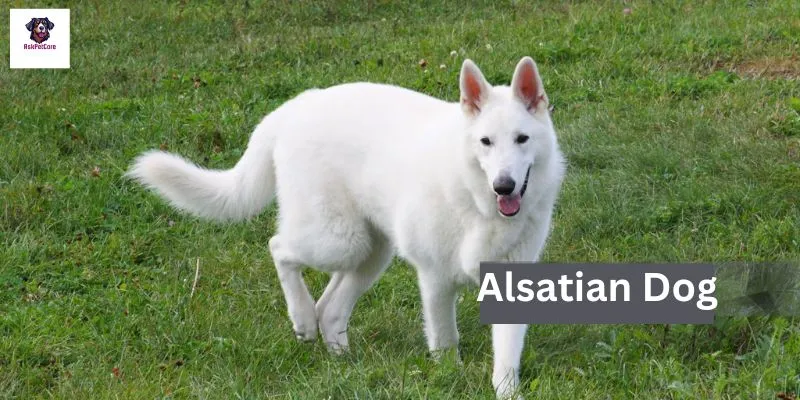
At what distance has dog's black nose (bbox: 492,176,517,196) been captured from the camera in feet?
13.9

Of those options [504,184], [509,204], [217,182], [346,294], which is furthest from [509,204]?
[217,182]

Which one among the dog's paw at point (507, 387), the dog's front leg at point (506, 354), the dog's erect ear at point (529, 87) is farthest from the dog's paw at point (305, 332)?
the dog's erect ear at point (529, 87)

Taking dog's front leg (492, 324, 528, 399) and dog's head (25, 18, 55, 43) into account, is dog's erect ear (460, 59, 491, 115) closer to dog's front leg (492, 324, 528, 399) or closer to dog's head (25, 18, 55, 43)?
dog's front leg (492, 324, 528, 399)

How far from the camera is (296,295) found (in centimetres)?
533

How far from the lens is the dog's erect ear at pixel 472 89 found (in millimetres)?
4551

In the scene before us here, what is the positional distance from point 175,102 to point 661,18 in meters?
4.47

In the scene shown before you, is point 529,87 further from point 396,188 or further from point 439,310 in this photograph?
point 439,310

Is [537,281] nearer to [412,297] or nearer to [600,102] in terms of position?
[412,297]

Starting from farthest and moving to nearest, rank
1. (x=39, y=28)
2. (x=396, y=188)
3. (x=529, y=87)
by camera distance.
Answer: (x=39, y=28), (x=396, y=188), (x=529, y=87)

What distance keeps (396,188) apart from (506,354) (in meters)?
0.89

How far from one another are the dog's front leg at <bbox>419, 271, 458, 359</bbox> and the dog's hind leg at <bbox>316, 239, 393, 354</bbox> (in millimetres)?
506

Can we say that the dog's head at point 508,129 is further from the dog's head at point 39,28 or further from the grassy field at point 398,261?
the dog's head at point 39,28

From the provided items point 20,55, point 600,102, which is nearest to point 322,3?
point 20,55

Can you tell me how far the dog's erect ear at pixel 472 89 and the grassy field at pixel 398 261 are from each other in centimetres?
106
